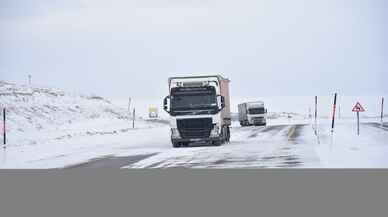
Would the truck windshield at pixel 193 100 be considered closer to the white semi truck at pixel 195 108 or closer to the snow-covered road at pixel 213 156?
the white semi truck at pixel 195 108

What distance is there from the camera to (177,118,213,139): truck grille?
95.3 feet

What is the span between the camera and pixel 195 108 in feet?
95.8

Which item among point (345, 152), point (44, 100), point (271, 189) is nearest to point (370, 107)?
point (345, 152)

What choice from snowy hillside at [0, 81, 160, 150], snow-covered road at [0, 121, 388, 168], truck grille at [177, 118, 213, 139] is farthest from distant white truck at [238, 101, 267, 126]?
truck grille at [177, 118, 213, 139]

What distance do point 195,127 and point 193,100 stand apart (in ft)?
3.55

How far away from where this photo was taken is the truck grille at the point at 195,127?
29.0 metres

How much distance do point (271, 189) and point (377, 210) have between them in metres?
3.27

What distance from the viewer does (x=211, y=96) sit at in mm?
29312

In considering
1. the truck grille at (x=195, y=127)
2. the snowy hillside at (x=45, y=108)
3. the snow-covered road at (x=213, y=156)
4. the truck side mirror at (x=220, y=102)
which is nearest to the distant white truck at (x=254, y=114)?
the snowy hillside at (x=45, y=108)

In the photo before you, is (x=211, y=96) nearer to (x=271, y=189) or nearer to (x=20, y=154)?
(x=20, y=154)

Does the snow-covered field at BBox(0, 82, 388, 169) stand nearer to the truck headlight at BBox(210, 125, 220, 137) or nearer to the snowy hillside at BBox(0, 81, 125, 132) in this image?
the snowy hillside at BBox(0, 81, 125, 132)

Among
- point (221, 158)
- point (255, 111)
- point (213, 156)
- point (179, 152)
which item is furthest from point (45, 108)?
point (221, 158)

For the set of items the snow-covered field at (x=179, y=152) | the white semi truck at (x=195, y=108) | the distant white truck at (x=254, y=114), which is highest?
the white semi truck at (x=195, y=108)

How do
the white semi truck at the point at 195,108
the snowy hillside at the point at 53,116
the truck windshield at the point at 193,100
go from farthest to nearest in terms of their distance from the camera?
the snowy hillside at the point at 53,116 < the truck windshield at the point at 193,100 < the white semi truck at the point at 195,108
